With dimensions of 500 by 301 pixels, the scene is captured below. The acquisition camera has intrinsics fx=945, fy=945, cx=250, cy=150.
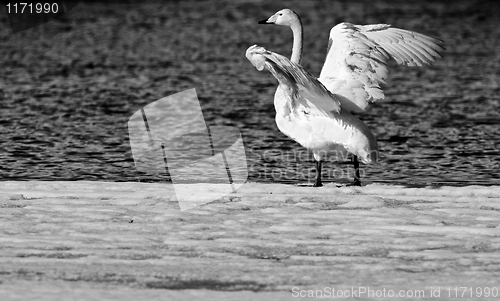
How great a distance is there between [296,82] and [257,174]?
2.92m

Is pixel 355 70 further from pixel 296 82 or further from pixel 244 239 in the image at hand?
pixel 244 239

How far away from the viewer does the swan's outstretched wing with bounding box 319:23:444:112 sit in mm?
9820

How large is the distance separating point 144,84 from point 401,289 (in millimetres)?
14566

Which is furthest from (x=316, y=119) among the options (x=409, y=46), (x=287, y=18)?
(x=287, y=18)

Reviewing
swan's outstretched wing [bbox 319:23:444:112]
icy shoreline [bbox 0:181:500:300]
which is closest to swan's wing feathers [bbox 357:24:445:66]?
swan's outstretched wing [bbox 319:23:444:112]

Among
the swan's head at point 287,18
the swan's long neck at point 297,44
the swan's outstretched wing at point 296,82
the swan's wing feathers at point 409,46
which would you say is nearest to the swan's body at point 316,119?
the swan's outstretched wing at point 296,82

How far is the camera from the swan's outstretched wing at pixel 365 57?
9820 mm

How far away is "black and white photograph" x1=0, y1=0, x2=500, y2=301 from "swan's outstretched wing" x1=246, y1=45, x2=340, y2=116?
24 mm

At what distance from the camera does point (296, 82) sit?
29.8 ft

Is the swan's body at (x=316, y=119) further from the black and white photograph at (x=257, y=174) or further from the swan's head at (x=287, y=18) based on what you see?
the swan's head at (x=287, y=18)

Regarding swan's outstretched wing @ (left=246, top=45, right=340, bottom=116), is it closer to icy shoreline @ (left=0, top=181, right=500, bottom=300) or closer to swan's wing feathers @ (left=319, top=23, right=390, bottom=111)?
swan's wing feathers @ (left=319, top=23, right=390, bottom=111)

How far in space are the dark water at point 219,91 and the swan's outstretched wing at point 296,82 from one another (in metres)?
1.93

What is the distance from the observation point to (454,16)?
35312 millimetres

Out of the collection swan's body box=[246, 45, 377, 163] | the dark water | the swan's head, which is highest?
the swan's head
